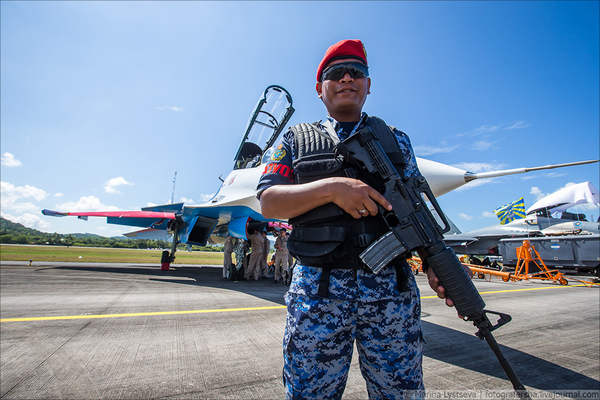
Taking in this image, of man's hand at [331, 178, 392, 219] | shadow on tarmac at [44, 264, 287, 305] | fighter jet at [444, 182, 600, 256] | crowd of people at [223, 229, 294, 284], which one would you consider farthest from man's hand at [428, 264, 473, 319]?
fighter jet at [444, 182, 600, 256]

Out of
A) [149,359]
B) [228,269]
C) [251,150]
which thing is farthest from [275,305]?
[251,150]

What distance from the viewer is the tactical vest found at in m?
1.20

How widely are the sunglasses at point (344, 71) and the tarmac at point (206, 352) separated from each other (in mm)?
2233

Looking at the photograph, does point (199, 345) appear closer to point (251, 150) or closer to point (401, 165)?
point (401, 165)

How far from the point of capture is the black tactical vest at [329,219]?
1.20m

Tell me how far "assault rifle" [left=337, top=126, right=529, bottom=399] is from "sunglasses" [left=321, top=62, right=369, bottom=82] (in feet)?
1.30

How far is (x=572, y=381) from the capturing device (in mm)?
2324

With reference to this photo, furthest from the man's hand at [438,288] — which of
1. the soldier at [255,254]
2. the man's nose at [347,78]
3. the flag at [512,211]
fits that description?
the flag at [512,211]

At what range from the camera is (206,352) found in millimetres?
2719

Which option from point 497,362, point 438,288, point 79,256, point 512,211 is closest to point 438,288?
point 438,288

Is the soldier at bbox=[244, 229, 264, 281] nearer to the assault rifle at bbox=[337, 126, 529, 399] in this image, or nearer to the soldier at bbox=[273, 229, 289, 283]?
the soldier at bbox=[273, 229, 289, 283]

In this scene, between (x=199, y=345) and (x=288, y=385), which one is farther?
(x=199, y=345)

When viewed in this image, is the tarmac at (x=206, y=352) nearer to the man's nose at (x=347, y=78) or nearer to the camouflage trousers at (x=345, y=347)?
the camouflage trousers at (x=345, y=347)

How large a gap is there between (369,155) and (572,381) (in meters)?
2.91
